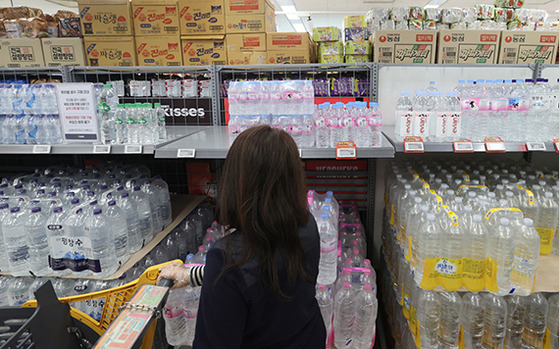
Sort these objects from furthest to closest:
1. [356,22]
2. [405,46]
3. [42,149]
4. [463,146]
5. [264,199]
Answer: [356,22] → [405,46] → [42,149] → [463,146] → [264,199]

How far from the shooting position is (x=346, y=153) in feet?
5.66

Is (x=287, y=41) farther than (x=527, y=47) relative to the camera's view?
Yes

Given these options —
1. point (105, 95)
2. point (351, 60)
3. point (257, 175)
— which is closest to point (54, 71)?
point (105, 95)

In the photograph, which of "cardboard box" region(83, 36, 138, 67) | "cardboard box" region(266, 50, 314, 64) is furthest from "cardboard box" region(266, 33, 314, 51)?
"cardboard box" region(83, 36, 138, 67)

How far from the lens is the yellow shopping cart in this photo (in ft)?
3.66

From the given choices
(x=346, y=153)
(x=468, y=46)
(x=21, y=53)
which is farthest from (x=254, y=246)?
(x=21, y=53)

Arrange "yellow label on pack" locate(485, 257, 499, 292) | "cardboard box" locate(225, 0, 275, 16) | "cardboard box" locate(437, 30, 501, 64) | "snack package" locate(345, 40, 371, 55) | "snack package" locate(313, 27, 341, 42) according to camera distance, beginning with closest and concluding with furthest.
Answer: "yellow label on pack" locate(485, 257, 499, 292) → "cardboard box" locate(437, 30, 501, 64) → "cardboard box" locate(225, 0, 275, 16) → "snack package" locate(345, 40, 371, 55) → "snack package" locate(313, 27, 341, 42)

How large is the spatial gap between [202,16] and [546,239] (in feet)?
9.59

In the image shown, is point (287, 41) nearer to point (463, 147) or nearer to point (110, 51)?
point (110, 51)

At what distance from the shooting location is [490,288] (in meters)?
1.70

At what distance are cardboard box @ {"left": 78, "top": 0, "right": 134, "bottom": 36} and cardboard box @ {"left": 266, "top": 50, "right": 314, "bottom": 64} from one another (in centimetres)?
119

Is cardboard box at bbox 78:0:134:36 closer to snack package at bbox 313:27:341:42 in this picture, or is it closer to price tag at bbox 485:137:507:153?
snack package at bbox 313:27:341:42

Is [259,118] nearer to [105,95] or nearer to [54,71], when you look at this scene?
[105,95]

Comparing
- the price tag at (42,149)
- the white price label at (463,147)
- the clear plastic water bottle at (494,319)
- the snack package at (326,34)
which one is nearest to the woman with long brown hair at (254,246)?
the white price label at (463,147)
